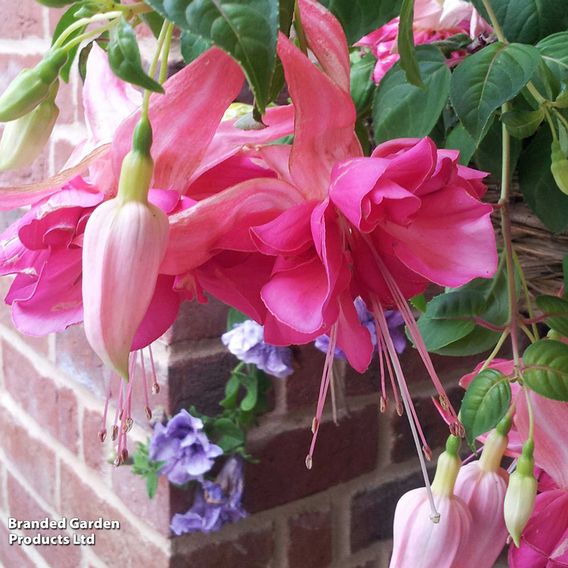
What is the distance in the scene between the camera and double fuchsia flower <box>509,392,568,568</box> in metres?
0.34

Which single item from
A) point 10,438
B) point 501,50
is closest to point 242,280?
point 501,50

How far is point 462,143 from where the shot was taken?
37 centimetres

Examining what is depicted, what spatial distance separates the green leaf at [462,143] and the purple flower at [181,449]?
321mm

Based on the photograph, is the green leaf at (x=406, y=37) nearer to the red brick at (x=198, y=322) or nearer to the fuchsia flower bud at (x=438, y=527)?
the fuchsia flower bud at (x=438, y=527)

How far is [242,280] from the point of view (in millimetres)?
243

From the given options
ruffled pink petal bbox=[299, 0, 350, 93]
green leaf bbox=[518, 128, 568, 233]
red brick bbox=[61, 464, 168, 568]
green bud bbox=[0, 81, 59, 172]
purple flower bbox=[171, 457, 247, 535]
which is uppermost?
ruffled pink petal bbox=[299, 0, 350, 93]

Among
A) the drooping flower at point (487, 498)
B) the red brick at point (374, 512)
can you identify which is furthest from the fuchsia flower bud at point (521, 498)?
the red brick at point (374, 512)

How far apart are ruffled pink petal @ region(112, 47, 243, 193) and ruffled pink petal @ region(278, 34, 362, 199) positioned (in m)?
0.02

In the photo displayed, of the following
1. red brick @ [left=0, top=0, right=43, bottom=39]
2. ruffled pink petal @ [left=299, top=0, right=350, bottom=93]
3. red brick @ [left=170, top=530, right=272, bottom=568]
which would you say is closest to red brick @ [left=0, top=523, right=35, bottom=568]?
red brick @ [left=170, top=530, right=272, bottom=568]

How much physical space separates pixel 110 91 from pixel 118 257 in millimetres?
108

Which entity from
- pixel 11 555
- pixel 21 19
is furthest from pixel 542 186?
pixel 11 555

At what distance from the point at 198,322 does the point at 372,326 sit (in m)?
0.15

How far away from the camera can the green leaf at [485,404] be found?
0.32 m

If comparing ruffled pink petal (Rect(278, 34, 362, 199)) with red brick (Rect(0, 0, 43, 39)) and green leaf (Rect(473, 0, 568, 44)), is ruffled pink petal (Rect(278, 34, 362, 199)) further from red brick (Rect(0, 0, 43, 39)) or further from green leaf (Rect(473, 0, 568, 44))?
red brick (Rect(0, 0, 43, 39))
